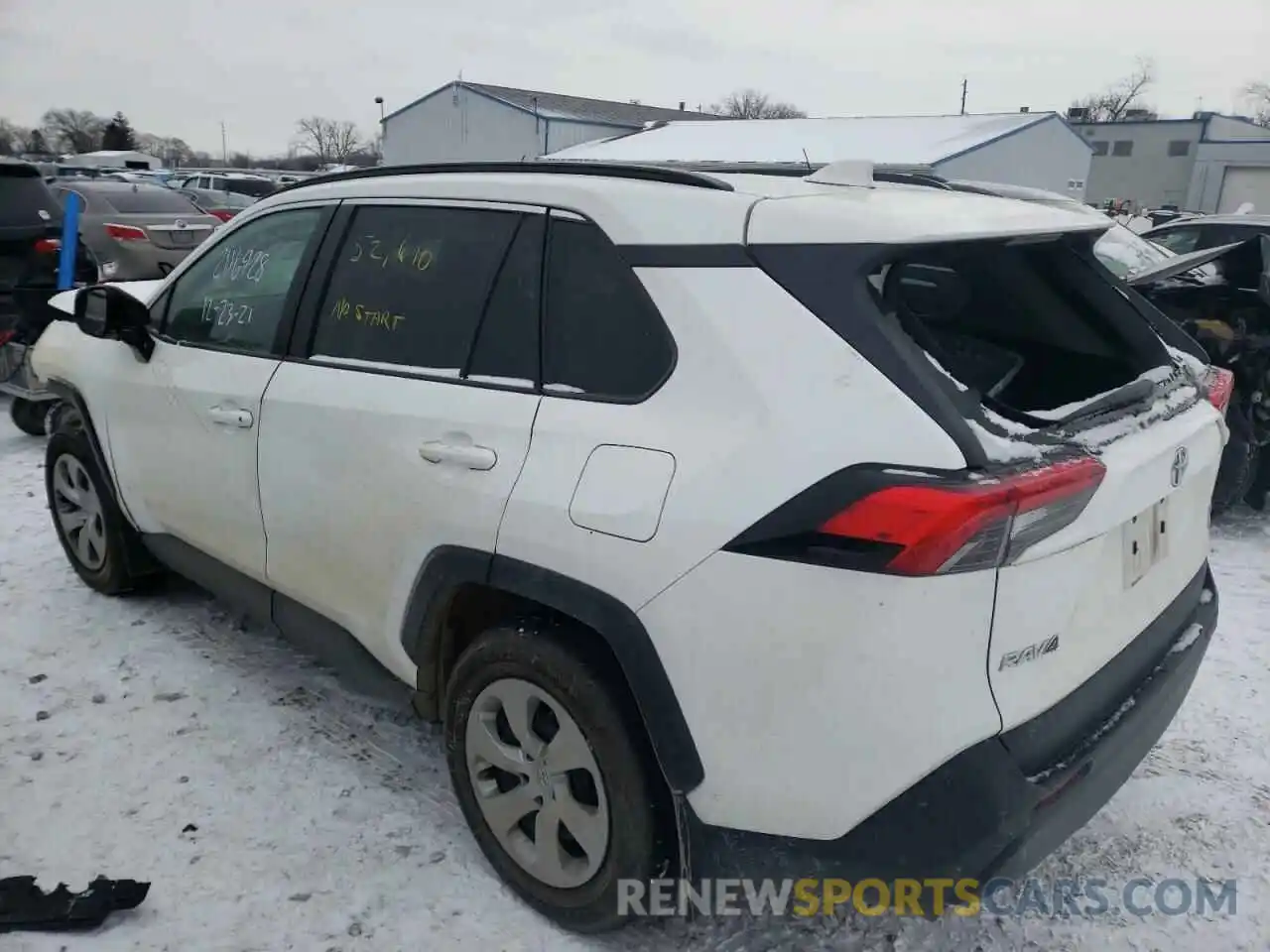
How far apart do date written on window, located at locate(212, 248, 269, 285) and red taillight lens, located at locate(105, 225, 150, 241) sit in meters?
6.97

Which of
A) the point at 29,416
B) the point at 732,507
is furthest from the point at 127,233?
the point at 732,507

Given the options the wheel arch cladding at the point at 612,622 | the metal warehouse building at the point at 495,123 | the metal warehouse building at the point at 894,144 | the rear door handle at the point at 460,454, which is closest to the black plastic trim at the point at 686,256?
the rear door handle at the point at 460,454

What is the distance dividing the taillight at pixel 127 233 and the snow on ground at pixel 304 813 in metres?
6.42

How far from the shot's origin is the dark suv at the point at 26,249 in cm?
708

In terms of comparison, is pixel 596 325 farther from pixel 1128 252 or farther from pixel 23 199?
pixel 23 199

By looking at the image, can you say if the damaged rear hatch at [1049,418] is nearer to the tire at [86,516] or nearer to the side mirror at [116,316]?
the side mirror at [116,316]

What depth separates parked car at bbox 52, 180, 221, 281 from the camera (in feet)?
31.0

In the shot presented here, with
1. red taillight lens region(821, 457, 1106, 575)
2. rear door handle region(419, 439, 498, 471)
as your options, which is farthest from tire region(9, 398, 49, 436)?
red taillight lens region(821, 457, 1106, 575)

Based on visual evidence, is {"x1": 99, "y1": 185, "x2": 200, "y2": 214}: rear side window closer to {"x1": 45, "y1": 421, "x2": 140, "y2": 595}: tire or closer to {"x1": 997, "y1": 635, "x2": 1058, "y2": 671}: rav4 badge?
{"x1": 45, "y1": 421, "x2": 140, "y2": 595}: tire

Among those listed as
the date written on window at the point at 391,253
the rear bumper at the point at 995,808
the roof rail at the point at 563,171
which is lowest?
the rear bumper at the point at 995,808

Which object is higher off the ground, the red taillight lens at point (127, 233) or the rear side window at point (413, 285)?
the rear side window at point (413, 285)

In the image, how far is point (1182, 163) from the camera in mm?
55375

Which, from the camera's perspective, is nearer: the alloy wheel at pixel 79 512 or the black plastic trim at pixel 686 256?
the black plastic trim at pixel 686 256

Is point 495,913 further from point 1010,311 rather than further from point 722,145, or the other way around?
point 722,145
